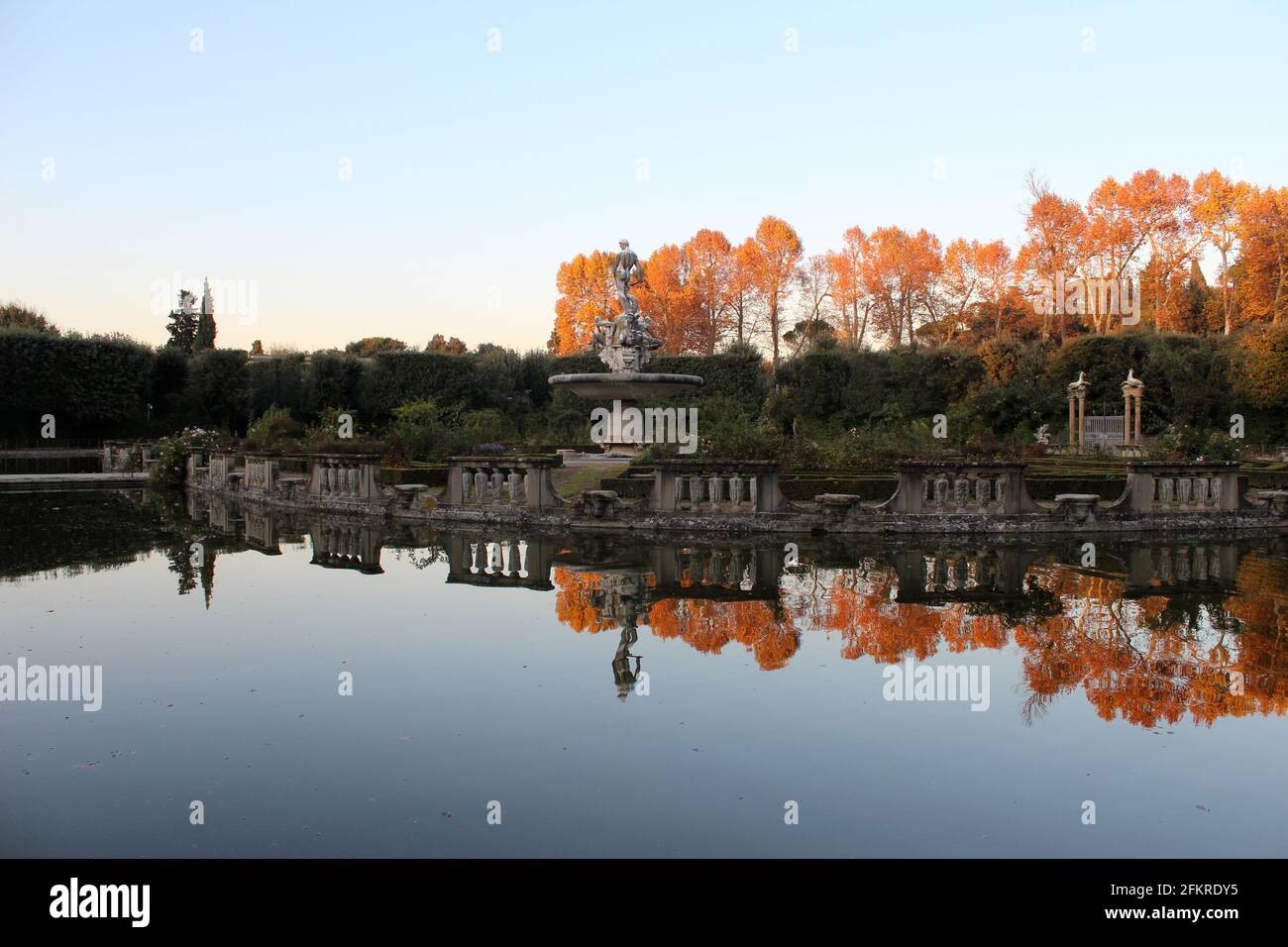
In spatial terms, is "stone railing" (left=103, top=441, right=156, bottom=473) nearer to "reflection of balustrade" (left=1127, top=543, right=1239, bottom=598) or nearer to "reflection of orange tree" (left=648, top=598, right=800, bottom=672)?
"reflection of orange tree" (left=648, top=598, right=800, bottom=672)

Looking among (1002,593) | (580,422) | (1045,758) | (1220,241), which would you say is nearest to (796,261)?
Answer: (1220,241)

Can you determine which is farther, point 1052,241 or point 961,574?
point 1052,241

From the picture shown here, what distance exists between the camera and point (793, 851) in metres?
3.82

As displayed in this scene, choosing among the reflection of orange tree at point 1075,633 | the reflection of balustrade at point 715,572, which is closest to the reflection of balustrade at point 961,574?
the reflection of orange tree at point 1075,633

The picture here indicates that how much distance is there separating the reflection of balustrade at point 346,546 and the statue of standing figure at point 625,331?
29.3 ft

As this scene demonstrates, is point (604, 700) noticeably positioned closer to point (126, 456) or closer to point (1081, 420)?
point (1081, 420)

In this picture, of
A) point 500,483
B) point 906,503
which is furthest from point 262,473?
point 906,503

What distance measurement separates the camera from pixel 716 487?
1431 centimetres

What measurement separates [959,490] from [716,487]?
138 inches

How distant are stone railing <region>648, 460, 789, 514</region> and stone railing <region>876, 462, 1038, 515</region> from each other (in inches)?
64.7

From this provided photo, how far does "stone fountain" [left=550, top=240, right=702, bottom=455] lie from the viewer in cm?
2152
